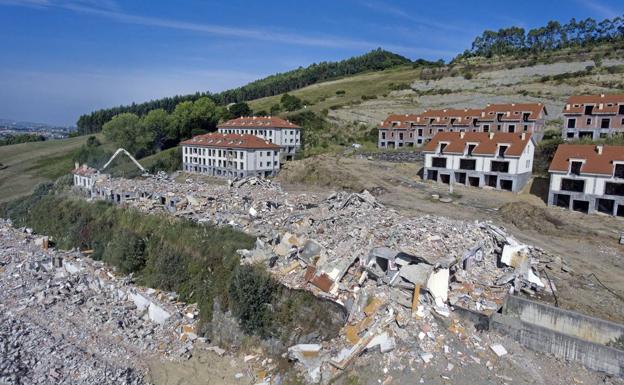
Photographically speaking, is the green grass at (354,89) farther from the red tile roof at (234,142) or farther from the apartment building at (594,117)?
the apartment building at (594,117)

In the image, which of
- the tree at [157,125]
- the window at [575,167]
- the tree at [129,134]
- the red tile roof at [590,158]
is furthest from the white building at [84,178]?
the window at [575,167]

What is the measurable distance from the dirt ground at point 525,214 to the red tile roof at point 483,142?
341 cm

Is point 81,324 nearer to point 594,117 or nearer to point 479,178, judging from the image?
point 479,178

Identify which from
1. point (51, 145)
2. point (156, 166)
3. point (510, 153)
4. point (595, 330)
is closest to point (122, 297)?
point (595, 330)

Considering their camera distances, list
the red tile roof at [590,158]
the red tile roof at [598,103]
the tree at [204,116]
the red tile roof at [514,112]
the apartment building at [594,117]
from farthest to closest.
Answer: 1. the tree at [204,116]
2. the red tile roof at [514,112]
3. the red tile roof at [598,103]
4. the apartment building at [594,117]
5. the red tile roof at [590,158]

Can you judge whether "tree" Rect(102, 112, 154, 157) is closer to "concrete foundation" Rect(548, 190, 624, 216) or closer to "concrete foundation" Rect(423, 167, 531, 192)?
"concrete foundation" Rect(423, 167, 531, 192)

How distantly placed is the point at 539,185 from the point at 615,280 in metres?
19.8

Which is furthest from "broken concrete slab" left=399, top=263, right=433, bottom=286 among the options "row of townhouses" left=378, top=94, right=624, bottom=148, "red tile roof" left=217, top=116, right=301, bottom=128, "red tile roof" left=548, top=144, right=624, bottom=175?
"red tile roof" left=217, top=116, right=301, bottom=128

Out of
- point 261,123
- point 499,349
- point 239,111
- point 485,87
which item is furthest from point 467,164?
point 485,87

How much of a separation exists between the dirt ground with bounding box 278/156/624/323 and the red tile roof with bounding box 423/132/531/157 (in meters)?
3.41

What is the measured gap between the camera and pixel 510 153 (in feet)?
121

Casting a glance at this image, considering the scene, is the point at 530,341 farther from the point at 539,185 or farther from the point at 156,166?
the point at 156,166

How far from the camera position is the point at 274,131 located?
59438 mm

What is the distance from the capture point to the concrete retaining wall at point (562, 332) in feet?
44.7
